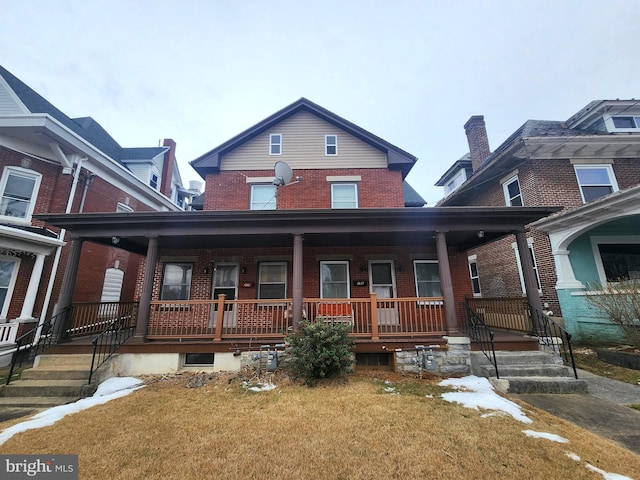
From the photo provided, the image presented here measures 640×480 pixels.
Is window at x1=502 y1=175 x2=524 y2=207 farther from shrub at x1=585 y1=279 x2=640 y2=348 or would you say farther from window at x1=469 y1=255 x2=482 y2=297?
shrub at x1=585 y1=279 x2=640 y2=348

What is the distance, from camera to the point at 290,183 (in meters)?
10.4

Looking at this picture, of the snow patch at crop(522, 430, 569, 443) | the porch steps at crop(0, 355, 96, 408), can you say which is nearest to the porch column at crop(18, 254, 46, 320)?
the porch steps at crop(0, 355, 96, 408)

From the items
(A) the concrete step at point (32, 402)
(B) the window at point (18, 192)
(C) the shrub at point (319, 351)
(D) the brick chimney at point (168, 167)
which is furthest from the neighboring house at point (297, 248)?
(D) the brick chimney at point (168, 167)

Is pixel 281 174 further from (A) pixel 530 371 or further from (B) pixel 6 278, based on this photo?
(B) pixel 6 278

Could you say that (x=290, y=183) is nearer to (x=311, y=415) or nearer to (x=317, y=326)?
(x=317, y=326)

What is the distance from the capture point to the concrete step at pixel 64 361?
20.0 ft

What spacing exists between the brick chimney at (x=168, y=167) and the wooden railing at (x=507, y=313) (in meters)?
18.0

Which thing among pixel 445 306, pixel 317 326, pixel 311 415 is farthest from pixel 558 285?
pixel 311 415

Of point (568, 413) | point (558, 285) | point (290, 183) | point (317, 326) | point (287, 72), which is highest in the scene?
point (287, 72)

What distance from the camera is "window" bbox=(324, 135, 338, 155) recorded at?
11.0 meters

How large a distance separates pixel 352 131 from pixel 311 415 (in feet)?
33.0

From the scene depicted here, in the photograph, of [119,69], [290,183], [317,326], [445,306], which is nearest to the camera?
[317,326]

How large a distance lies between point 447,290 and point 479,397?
254 centimetres

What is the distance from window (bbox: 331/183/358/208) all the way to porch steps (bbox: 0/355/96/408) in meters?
8.54
